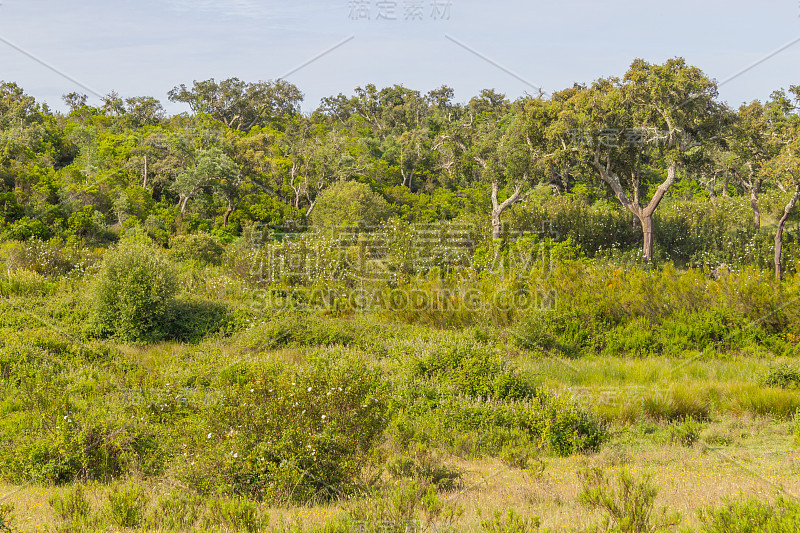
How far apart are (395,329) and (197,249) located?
9372 mm

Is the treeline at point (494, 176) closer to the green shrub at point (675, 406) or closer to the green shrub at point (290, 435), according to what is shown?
the green shrub at point (675, 406)

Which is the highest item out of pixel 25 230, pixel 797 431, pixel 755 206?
pixel 755 206

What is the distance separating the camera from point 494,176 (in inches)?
778

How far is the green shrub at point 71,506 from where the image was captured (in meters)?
4.24

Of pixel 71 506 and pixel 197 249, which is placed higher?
pixel 197 249

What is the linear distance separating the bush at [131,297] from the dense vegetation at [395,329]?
6 cm

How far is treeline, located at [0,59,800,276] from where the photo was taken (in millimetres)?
18094

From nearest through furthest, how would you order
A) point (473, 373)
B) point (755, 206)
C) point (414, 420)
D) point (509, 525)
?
point (509, 525)
point (414, 420)
point (473, 373)
point (755, 206)

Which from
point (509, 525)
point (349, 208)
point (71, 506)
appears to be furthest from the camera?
point (349, 208)

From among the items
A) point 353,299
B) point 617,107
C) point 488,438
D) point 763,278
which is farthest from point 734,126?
point 488,438

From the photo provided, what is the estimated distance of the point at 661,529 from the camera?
383cm

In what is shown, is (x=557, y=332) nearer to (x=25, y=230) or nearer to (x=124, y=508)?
(x=124, y=508)

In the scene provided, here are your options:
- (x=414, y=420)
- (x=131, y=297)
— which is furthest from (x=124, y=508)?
(x=131, y=297)

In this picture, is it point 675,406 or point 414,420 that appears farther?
point 675,406
